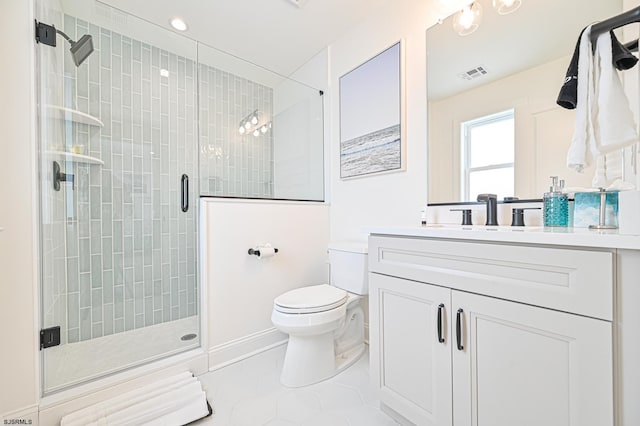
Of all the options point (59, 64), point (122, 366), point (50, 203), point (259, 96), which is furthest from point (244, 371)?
point (259, 96)

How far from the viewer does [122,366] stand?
1440 mm

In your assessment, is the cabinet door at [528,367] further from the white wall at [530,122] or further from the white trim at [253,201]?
the white trim at [253,201]

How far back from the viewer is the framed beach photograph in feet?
5.69

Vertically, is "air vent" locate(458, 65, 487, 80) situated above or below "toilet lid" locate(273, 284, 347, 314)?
above

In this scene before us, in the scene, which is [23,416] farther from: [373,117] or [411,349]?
[373,117]

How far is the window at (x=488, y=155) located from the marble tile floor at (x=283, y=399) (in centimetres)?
114

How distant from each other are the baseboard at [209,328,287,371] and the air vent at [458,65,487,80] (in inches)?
79.9

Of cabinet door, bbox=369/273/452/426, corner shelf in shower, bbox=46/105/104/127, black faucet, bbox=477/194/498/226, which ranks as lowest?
cabinet door, bbox=369/273/452/426

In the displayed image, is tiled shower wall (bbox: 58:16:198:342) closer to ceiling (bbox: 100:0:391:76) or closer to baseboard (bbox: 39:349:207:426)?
ceiling (bbox: 100:0:391:76)

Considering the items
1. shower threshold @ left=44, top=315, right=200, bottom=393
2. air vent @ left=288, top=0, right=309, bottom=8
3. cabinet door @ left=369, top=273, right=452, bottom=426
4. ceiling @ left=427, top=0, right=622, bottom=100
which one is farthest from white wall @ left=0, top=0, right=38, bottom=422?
ceiling @ left=427, top=0, right=622, bottom=100

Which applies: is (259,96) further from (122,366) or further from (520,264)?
(520,264)

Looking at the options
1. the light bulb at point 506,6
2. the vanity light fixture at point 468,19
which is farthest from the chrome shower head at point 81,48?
the light bulb at point 506,6

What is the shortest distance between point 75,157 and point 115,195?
0.32m

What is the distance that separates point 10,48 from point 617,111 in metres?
2.15
